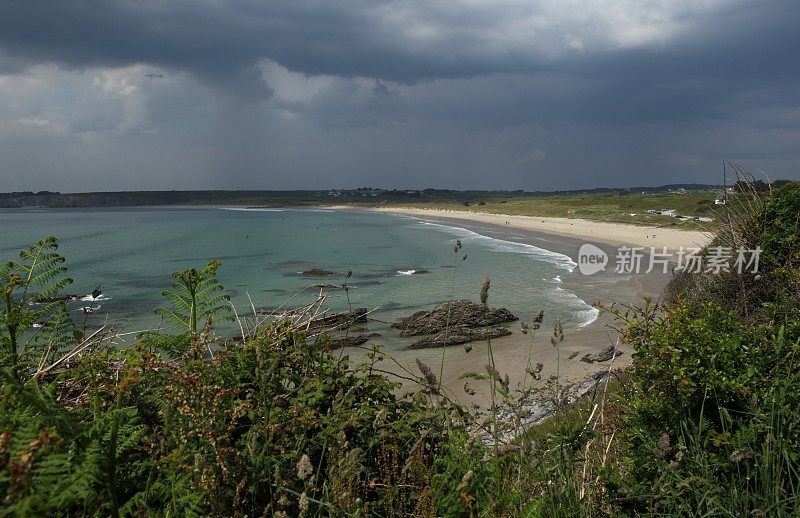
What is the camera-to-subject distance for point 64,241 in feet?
196

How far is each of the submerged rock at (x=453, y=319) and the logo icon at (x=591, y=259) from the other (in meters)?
13.0

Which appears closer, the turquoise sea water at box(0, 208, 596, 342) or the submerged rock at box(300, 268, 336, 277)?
the turquoise sea water at box(0, 208, 596, 342)

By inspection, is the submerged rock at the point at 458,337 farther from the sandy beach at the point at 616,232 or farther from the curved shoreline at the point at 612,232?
the curved shoreline at the point at 612,232

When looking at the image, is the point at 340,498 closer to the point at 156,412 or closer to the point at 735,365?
the point at 156,412

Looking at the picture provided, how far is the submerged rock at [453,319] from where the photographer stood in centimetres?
1735

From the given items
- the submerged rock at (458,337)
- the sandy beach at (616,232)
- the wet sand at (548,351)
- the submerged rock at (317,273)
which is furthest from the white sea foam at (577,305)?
the submerged rock at (317,273)

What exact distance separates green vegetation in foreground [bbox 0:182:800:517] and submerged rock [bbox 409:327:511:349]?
1176cm

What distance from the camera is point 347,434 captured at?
2.82 metres

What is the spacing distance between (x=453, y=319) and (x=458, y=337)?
49.6 inches

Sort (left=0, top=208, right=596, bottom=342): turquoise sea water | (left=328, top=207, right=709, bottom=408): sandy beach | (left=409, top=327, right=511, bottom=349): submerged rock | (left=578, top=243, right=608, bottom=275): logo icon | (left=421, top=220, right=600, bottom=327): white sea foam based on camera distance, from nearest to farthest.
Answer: (left=328, top=207, right=709, bottom=408): sandy beach → (left=409, top=327, right=511, bottom=349): submerged rock → (left=421, top=220, right=600, bottom=327): white sea foam → (left=0, top=208, right=596, bottom=342): turquoise sea water → (left=578, top=243, right=608, bottom=275): logo icon

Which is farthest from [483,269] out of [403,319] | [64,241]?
[64,241]

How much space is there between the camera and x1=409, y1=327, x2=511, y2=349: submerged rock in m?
15.9

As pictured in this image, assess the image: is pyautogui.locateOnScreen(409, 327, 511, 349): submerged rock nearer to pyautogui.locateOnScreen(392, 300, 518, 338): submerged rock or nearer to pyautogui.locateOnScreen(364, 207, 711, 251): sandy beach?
pyautogui.locateOnScreen(392, 300, 518, 338): submerged rock

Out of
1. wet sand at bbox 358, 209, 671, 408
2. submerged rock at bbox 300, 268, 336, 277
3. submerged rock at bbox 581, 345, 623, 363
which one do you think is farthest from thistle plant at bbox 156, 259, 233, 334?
submerged rock at bbox 300, 268, 336, 277
